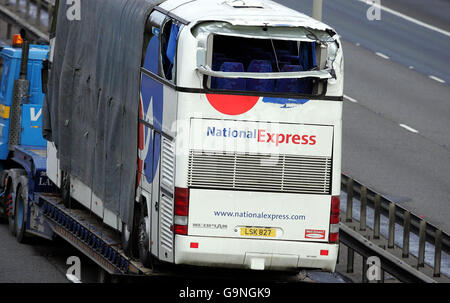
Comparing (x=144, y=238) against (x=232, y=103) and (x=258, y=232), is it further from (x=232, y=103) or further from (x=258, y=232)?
(x=232, y=103)

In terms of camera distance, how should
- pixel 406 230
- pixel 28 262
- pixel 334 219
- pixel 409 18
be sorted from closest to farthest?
pixel 334 219
pixel 406 230
pixel 28 262
pixel 409 18

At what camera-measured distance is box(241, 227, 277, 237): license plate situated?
55.8 ft

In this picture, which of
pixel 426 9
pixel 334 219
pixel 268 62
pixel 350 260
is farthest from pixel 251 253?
pixel 426 9

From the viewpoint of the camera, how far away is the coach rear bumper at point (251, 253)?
1695cm

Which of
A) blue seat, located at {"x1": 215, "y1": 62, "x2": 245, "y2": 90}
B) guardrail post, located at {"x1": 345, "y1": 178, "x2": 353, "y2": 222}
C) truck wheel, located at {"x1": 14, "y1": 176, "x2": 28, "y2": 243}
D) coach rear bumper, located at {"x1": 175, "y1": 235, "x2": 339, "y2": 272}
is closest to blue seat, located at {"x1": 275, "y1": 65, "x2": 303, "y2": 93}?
blue seat, located at {"x1": 215, "y1": 62, "x2": 245, "y2": 90}

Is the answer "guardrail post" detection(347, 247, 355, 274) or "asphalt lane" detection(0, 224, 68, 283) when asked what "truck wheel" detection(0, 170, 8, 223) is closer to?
"asphalt lane" detection(0, 224, 68, 283)

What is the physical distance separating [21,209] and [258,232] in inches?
310

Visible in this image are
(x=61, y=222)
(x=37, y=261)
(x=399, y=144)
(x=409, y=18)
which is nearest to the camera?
(x=61, y=222)

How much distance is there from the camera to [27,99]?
24.4 metres

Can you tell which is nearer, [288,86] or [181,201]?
[181,201]

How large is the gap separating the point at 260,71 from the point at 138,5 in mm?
2343

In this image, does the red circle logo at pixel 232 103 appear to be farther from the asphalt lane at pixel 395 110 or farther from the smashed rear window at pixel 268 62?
the asphalt lane at pixel 395 110

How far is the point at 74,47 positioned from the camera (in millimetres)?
21000
